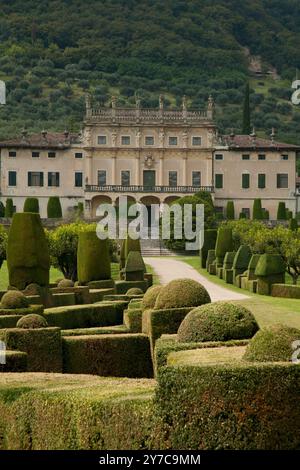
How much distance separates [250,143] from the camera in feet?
259

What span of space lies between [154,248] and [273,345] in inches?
1924

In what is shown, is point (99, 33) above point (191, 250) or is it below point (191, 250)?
above

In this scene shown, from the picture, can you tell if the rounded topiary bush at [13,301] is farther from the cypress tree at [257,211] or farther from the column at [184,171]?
the column at [184,171]

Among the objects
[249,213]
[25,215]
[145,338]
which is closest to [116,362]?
[145,338]

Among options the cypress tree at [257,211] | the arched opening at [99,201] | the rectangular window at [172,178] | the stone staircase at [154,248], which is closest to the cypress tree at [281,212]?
the cypress tree at [257,211]

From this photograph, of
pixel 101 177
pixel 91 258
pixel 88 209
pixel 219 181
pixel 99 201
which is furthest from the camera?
pixel 219 181

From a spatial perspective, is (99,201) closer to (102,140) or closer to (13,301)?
(102,140)

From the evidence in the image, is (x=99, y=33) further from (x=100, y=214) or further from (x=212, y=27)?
(x=100, y=214)

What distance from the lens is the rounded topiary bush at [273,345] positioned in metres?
11.9

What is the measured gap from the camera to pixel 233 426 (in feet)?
34.7

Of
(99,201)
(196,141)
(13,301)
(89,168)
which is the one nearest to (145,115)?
(196,141)

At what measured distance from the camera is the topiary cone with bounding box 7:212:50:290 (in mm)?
28172

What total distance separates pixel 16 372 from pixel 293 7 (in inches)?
6953

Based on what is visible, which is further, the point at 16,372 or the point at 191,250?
the point at 191,250
